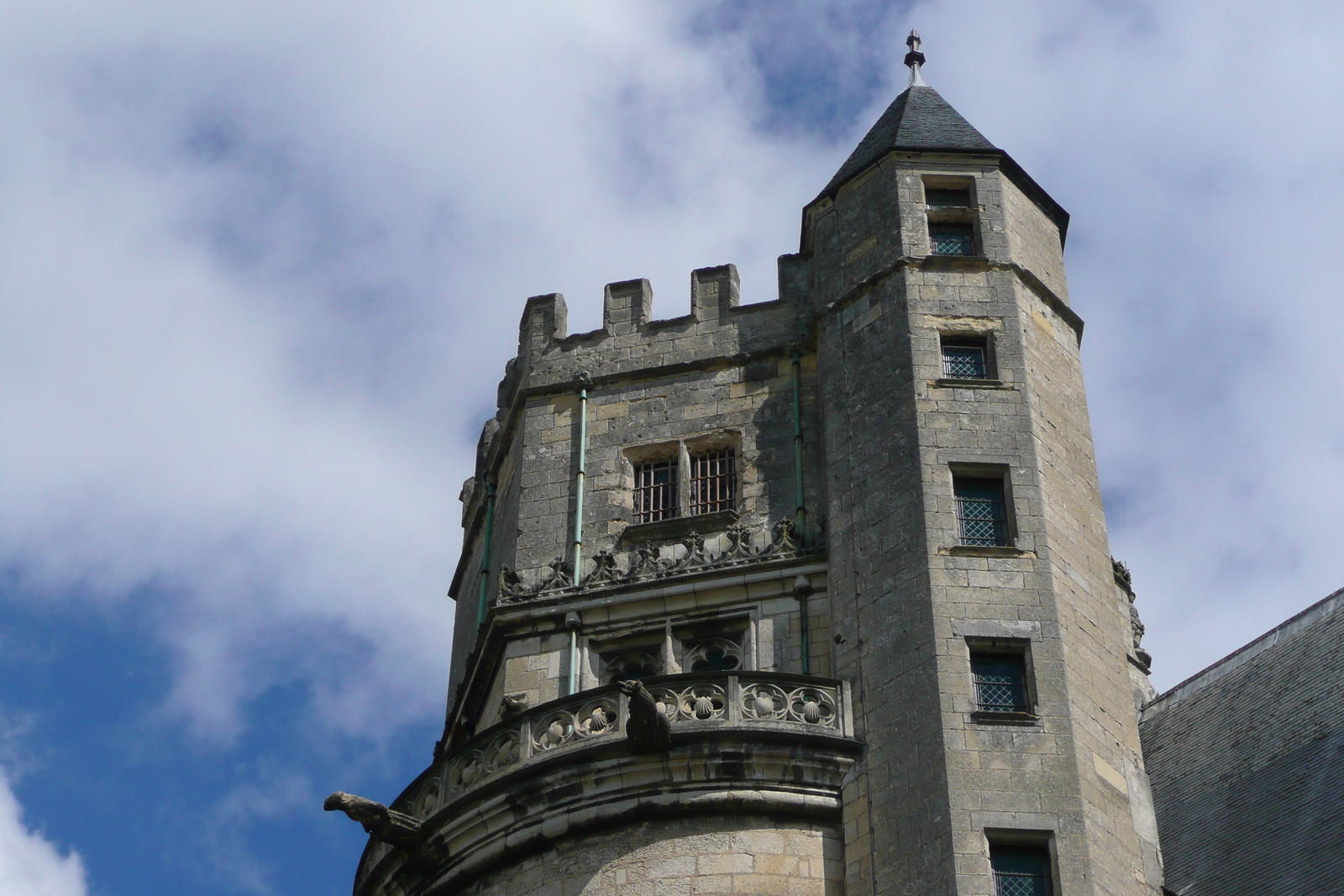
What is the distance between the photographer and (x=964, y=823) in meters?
21.8

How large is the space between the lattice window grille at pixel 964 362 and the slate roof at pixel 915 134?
11.4 ft

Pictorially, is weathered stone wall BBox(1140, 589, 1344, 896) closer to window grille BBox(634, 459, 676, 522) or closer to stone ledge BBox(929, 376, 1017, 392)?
stone ledge BBox(929, 376, 1017, 392)

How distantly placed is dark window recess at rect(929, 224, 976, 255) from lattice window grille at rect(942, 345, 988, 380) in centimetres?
161

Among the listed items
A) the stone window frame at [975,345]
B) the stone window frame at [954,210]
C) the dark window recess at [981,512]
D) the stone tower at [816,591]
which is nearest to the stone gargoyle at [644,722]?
the stone tower at [816,591]

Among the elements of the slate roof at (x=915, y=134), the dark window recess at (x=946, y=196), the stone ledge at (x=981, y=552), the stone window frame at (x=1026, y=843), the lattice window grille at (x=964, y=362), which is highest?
the slate roof at (x=915, y=134)

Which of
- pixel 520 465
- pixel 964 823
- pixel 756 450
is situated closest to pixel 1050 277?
pixel 756 450

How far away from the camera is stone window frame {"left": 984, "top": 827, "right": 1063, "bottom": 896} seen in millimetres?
21688

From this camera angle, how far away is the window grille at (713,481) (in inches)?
1079

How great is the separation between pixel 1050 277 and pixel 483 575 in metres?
8.24

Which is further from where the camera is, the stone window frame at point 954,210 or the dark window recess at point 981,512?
the stone window frame at point 954,210

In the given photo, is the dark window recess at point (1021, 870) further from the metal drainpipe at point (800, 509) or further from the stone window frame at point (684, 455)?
the stone window frame at point (684, 455)

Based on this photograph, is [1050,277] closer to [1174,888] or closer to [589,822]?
[1174,888]

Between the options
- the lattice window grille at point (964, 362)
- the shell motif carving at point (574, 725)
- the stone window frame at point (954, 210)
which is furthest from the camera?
the stone window frame at point (954, 210)

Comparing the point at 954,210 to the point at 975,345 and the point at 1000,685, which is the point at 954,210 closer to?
the point at 975,345
